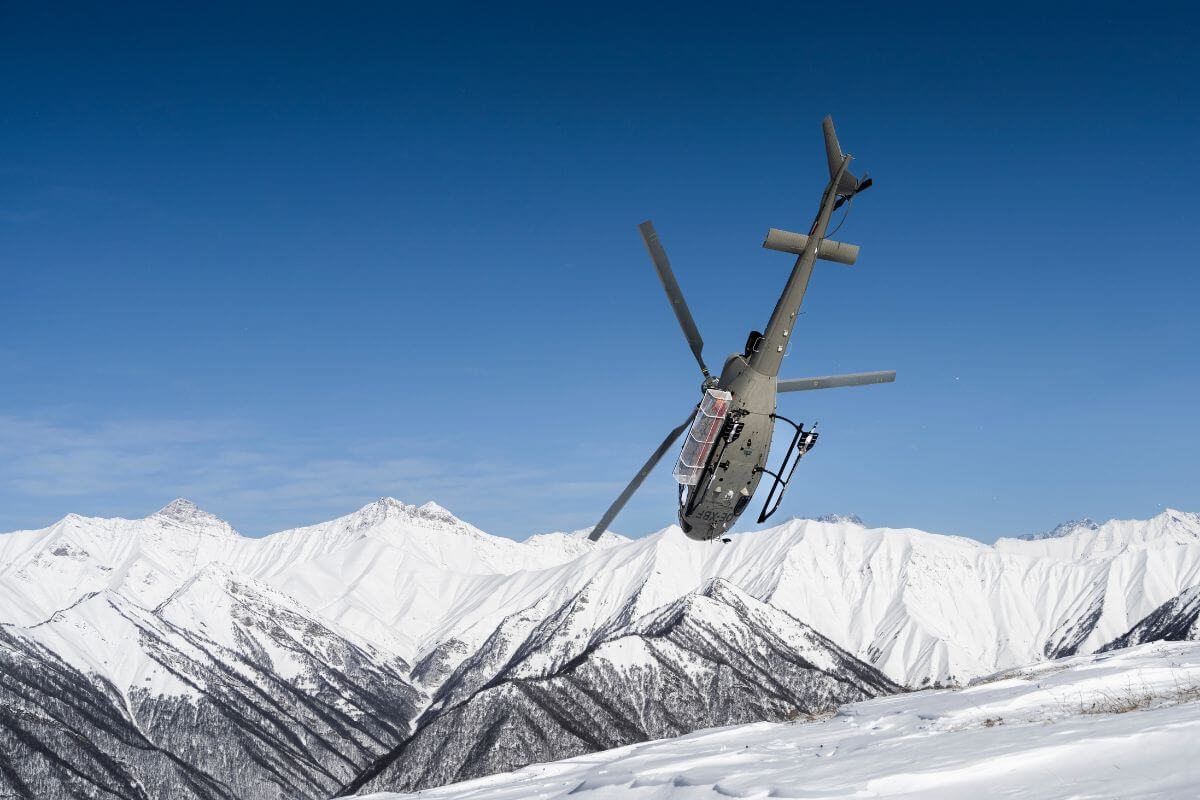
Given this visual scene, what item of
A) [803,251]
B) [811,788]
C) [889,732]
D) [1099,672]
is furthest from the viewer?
[803,251]

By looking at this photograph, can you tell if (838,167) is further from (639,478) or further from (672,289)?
(639,478)

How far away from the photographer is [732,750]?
22.4 m

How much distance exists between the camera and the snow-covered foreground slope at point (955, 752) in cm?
1355

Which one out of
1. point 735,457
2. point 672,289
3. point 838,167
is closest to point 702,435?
point 735,457

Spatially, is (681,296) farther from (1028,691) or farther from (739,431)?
(1028,691)

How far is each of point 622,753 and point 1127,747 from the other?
1610 cm

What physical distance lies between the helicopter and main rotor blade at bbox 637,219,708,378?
0.03m

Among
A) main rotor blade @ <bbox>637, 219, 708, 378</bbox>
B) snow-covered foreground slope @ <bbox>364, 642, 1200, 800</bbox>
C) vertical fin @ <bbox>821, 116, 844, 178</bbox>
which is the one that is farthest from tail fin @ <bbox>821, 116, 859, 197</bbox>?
snow-covered foreground slope @ <bbox>364, 642, 1200, 800</bbox>

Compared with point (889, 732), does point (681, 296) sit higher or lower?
higher

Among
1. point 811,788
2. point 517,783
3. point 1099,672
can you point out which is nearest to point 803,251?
point 1099,672

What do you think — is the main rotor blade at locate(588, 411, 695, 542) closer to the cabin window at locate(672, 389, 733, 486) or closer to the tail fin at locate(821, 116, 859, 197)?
the cabin window at locate(672, 389, 733, 486)

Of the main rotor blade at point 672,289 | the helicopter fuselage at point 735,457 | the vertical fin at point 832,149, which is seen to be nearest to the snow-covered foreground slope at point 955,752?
the helicopter fuselage at point 735,457

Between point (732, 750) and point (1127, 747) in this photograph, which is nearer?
point (1127, 747)

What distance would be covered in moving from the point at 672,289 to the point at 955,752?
20.9 metres
